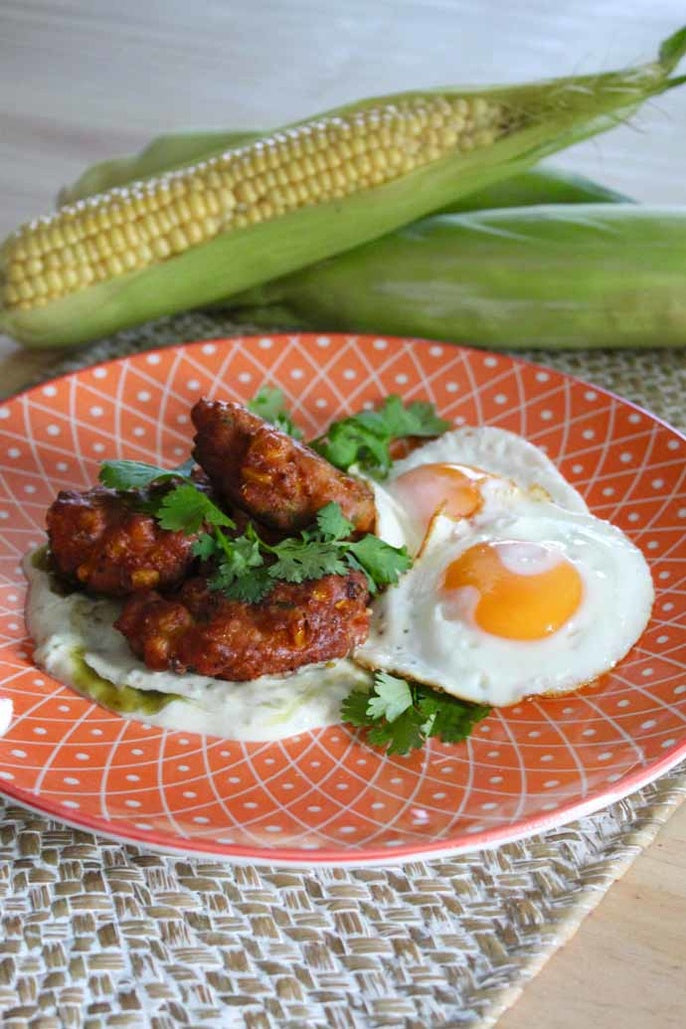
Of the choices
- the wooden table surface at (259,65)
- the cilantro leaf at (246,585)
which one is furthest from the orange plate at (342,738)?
the wooden table surface at (259,65)

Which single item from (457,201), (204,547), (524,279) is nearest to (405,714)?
(204,547)

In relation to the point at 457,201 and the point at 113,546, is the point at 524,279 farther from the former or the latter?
the point at 113,546

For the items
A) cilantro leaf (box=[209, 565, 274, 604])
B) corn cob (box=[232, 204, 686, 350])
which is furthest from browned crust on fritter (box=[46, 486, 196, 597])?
corn cob (box=[232, 204, 686, 350])

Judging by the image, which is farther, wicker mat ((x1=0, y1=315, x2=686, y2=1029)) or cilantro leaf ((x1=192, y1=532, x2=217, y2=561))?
cilantro leaf ((x1=192, y1=532, x2=217, y2=561))

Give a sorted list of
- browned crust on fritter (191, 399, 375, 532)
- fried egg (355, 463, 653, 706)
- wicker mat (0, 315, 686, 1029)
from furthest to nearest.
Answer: browned crust on fritter (191, 399, 375, 532) < fried egg (355, 463, 653, 706) < wicker mat (0, 315, 686, 1029)

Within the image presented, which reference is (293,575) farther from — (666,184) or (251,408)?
(666,184)

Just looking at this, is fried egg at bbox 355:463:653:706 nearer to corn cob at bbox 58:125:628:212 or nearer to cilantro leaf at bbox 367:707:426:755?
cilantro leaf at bbox 367:707:426:755

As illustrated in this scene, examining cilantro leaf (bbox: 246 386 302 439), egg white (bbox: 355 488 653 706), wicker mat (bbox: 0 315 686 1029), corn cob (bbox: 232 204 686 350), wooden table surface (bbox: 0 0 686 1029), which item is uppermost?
wooden table surface (bbox: 0 0 686 1029)
